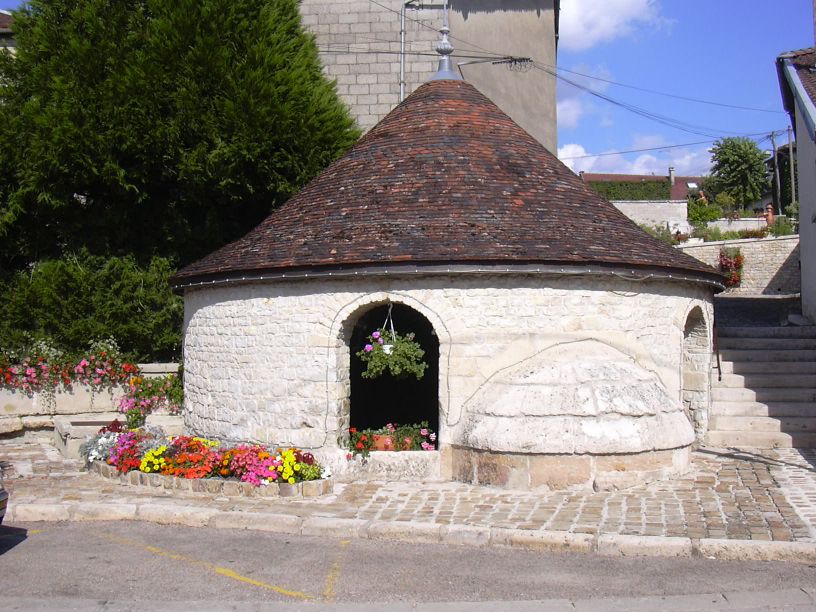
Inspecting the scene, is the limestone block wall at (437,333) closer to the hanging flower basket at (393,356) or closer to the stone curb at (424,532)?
the hanging flower basket at (393,356)

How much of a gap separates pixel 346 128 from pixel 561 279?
7616 mm

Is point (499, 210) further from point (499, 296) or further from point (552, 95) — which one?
point (552, 95)

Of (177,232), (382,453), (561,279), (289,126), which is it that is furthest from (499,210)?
(177,232)

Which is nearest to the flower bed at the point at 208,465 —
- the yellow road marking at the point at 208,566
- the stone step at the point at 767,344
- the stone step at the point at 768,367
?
the yellow road marking at the point at 208,566

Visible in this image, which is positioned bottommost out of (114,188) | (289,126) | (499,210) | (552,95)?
(499,210)

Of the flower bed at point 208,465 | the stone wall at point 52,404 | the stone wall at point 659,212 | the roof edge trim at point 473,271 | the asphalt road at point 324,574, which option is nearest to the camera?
the asphalt road at point 324,574

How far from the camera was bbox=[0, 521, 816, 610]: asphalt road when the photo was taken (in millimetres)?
5512

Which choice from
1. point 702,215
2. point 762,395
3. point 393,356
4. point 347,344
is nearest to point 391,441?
point 393,356

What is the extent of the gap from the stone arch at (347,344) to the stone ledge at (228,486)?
1112mm

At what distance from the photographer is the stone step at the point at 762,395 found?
38.0 feet

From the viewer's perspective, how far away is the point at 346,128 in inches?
611

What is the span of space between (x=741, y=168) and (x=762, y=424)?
3558cm

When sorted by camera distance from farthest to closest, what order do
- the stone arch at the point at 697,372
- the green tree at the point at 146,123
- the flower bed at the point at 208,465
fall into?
the green tree at the point at 146,123 → the stone arch at the point at 697,372 → the flower bed at the point at 208,465

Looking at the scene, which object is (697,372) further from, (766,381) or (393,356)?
(393,356)
